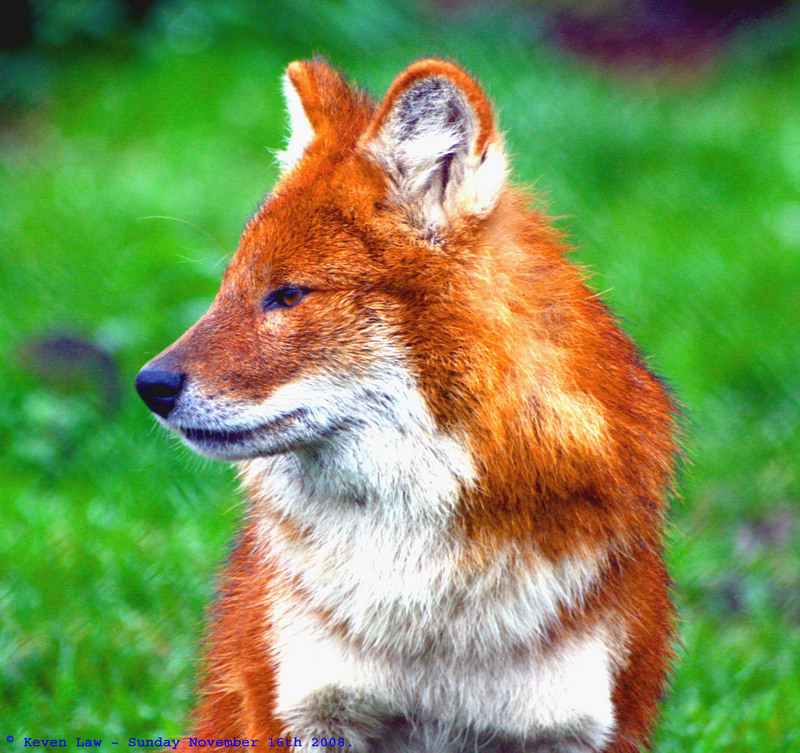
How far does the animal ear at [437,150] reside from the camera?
2.85 m

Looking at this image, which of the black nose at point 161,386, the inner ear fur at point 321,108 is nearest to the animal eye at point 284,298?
the black nose at point 161,386

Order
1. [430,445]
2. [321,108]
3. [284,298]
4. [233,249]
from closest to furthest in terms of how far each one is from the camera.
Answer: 1. [430,445]
2. [284,298]
3. [321,108]
4. [233,249]

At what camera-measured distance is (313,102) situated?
3.26 meters

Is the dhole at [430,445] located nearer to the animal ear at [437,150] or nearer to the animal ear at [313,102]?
the animal ear at [437,150]

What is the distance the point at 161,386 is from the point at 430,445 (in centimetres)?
74

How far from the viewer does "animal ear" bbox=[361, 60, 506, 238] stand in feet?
9.36

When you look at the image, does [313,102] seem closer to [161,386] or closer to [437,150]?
[437,150]

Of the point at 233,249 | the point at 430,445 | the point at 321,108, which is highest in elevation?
the point at 321,108

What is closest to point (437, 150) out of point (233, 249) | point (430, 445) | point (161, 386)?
point (430, 445)

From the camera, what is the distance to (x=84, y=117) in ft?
29.1

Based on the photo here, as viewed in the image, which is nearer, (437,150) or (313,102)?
(437,150)

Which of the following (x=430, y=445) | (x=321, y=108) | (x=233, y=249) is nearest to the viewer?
(x=430, y=445)

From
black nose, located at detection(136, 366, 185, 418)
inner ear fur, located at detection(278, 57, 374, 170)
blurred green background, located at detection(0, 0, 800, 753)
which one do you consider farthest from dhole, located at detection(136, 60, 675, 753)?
blurred green background, located at detection(0, 0, 800, 753)

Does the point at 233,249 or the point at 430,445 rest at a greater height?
the point at 233,249
